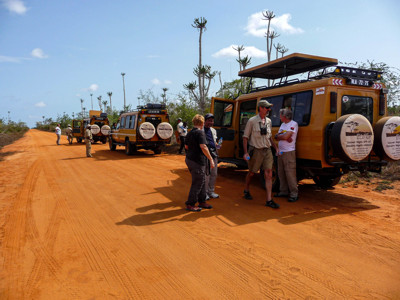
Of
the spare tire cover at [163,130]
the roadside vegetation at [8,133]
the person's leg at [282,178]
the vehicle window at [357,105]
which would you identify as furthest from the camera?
the roadside vegetation at [8,133]

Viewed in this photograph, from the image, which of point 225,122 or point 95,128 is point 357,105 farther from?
point 95,128

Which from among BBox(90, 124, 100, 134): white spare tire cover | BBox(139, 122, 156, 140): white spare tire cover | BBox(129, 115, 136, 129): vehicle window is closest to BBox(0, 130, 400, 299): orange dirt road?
BBox(139, 122, 156, 140): white spare tire cover

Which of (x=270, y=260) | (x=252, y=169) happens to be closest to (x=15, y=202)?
(x=252, y=169)

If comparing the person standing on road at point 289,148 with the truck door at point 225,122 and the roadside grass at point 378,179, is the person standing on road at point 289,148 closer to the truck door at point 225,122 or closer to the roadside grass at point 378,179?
the roadside grass at point 378,179

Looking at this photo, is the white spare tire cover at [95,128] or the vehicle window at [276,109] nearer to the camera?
the vehicle window at [276,109]

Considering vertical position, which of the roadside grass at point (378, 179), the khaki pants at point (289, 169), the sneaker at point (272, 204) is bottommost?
the sneaker at point (272, 204)

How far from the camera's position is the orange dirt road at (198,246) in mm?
2752

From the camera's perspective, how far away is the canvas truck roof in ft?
21.1

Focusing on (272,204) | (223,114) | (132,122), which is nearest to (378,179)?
(272,204)

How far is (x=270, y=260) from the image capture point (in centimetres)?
325

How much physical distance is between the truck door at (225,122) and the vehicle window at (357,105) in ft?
11.1

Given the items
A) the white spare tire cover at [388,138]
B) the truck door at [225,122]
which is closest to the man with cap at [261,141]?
the white spare tire cover at [388,138]

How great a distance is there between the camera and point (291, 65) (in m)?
7.39

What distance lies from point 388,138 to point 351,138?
3.20 ft
